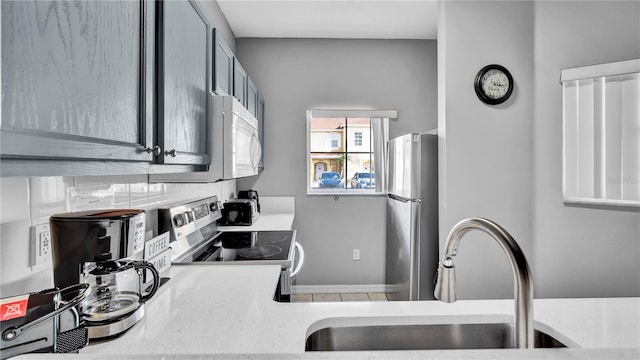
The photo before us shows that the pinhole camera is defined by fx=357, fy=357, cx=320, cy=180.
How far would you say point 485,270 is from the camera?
2424 millimetres

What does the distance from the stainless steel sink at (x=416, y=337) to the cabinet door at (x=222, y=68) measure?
124cm

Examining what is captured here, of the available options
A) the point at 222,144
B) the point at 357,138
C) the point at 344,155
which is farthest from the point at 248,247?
the point at 357,138

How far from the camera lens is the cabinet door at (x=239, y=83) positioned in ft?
7.32

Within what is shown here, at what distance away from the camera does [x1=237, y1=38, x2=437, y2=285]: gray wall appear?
370cm

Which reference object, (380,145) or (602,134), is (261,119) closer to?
(380,145)

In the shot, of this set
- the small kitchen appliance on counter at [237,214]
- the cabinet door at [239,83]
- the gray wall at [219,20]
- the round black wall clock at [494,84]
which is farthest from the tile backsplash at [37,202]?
the round black wall clock at [494,84]

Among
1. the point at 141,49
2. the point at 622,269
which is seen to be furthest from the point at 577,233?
the point at 141,49

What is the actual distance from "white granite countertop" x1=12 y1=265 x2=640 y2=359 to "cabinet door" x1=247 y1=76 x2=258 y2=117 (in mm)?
1762

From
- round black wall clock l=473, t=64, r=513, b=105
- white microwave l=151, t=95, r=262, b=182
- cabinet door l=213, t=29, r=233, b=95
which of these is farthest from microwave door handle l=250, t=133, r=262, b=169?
round black wall clock l=473, t=64, r=513, b=105

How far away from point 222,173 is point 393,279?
7.42 feet

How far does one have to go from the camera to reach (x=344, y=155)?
385 cm

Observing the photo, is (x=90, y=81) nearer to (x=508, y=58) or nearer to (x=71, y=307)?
(x=71, y=307)

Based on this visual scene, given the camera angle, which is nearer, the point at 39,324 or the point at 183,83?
the point at 39,324

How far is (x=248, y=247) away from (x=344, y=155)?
2015mm
